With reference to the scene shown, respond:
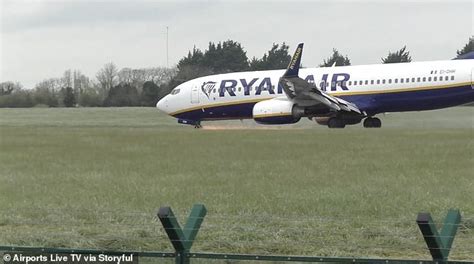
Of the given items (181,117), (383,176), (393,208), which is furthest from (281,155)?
(181,117)

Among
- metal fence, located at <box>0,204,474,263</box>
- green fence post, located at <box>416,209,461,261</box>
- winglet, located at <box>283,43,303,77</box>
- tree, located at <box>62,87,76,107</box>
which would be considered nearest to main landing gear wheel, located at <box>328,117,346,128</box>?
winglet, located at <box>283,43,303,77</box>

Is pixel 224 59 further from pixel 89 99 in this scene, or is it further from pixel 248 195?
pixel 248 195

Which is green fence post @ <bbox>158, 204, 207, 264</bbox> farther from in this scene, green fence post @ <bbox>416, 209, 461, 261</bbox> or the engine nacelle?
the engine nacelle

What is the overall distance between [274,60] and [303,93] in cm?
6975

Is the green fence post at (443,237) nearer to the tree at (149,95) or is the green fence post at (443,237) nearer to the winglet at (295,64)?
the winglet at (295,64)

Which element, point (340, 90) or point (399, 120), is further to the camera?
point (399, 120)

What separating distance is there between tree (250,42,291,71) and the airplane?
199 feet

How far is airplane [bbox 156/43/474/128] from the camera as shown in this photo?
1481 inches

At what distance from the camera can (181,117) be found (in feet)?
146

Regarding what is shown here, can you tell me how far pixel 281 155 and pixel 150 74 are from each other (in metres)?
100

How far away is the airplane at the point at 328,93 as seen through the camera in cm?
3762

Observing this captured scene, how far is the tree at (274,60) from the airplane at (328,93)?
6078cm

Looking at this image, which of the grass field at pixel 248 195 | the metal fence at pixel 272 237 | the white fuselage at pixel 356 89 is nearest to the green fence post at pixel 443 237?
the metal fence at pixel 272 237

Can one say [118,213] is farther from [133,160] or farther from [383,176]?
[133,160]
